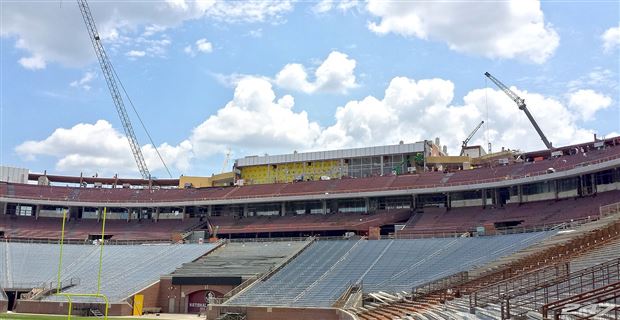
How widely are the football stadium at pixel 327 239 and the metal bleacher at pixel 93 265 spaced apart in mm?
222

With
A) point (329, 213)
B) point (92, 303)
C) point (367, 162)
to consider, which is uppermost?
point (367, 162)

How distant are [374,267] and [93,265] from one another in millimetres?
28657

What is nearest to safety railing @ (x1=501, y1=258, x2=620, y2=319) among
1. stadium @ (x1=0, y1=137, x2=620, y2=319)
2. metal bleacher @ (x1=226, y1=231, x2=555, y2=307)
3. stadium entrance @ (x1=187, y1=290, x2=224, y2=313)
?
stadium @ (x1=0, y1=137, x2=620, y2=319)

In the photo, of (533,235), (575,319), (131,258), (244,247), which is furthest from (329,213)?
(575,319)

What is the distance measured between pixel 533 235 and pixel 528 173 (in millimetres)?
13753

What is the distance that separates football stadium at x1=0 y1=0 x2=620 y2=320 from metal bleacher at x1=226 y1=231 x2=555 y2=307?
18 centimetres

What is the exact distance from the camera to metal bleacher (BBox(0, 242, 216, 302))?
50469mm

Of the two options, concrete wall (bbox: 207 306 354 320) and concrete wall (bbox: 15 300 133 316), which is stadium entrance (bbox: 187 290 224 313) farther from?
concrete wall (bbox: 15 300 133 316)

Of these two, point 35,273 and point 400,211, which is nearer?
point 35,273

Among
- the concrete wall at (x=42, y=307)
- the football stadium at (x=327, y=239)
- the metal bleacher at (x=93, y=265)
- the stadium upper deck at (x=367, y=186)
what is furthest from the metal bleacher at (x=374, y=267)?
the concrete wall at (x=42, y=307)

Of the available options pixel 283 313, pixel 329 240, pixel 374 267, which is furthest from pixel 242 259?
pixel 283 313

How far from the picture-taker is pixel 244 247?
187 ft

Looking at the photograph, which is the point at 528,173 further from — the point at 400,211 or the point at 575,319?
the point at 575,319

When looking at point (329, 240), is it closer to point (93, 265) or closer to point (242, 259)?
point (242, 259)
